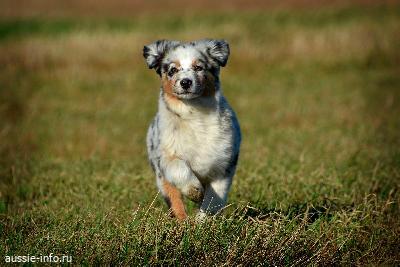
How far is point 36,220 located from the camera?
6.26 meters

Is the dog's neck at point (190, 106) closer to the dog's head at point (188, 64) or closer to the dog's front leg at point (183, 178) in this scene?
the dog's head at point (188, 64)

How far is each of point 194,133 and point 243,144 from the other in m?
5.53

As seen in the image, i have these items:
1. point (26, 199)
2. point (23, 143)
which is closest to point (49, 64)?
point (23, 143)

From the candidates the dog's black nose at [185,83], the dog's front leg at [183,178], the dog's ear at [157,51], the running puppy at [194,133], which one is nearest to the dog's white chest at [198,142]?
the running puppy at [194,133]

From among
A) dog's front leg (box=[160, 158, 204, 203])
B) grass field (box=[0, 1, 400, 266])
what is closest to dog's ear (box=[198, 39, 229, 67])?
dog's front leg (box=[160, 158, 204, 203])

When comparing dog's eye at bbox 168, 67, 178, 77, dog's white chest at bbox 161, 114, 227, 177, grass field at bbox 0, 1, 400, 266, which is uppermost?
dog's eye at bbox 168, 67, 178, 77

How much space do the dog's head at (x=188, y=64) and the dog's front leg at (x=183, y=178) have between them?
644 millimetres

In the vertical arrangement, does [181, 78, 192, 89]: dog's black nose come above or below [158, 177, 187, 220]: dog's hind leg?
above

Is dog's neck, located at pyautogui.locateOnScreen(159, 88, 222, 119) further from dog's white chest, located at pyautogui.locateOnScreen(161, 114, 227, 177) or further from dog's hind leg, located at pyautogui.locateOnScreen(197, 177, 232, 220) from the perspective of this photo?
dog's hind leg, located at pyautogui.locateOnScreen(197, 177, 232, 220)

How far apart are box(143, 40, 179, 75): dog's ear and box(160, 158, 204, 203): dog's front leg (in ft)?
3.68

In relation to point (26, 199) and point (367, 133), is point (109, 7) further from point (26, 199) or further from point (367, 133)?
point (26, 199)

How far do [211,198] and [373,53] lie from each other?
16.3 m

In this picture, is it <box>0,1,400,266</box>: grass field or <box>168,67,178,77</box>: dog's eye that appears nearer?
<box>0,1,400,266</box>: grass field

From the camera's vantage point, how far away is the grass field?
5359 millimetres
